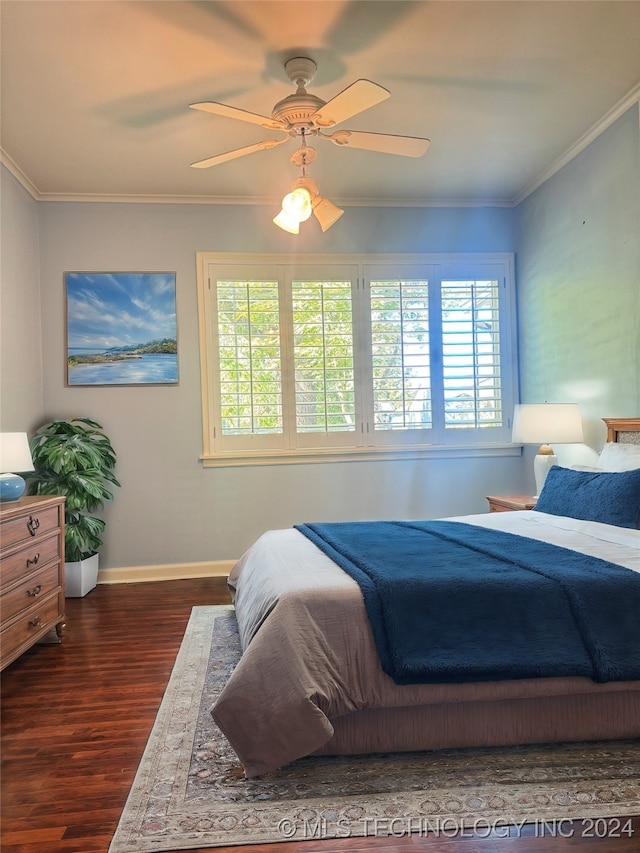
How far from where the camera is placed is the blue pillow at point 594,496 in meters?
2.90

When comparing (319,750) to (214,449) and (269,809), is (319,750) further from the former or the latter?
(214,449)

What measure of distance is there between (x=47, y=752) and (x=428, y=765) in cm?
129

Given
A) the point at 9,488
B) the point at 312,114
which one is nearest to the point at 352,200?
the point at 312,114

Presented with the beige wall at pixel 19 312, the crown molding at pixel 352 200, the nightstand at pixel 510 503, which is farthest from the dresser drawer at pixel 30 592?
the nightstand at pixel 510 503

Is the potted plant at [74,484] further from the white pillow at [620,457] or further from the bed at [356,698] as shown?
the white pillow at [620,457]

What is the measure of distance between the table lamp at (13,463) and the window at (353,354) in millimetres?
1612

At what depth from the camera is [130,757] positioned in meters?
2.07

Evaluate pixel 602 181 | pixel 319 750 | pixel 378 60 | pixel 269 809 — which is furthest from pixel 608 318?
pixel 269 809

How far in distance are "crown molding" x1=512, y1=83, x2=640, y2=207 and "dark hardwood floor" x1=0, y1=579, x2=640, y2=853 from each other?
3527mm

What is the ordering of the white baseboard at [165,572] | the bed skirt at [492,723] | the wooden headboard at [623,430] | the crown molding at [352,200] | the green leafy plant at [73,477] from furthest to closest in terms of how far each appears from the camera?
the white baseboard at [165,572], the green leafy plant at [73,477], the crown molding at [352,200], the wooden headboard at [623,430], the bed skirt at [492,723]

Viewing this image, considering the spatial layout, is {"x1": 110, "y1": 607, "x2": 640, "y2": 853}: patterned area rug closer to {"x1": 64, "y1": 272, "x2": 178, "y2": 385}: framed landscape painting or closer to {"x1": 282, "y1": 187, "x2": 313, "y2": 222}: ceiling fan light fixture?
{"x1": 282, "y1": 187, "x2": 313, "y2": 222}: ceiling fan light fixture

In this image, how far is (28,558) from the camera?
3.01 meters

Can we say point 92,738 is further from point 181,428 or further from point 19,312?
point 19,312

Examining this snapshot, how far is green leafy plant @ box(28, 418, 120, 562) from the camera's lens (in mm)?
4195
